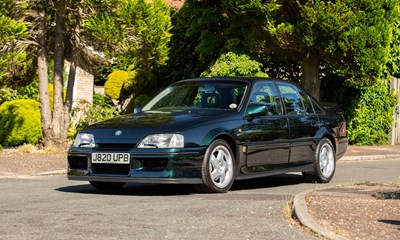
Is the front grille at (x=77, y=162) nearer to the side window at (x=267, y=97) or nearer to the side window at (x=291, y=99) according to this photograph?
the side window at (x=267, y=97)

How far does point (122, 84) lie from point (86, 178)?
19.2 meters

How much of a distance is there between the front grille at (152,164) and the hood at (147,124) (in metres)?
0.27

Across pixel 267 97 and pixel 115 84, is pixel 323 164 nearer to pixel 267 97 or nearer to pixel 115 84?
pixel 267 97

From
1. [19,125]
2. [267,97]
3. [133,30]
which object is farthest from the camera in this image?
[19,125]

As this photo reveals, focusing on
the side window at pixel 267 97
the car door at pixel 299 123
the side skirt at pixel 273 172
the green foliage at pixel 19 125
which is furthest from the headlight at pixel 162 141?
the green foliage at pixel 19 125

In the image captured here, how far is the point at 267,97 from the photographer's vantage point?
11852 millimetres

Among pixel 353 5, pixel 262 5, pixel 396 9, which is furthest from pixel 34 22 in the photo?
pixel 396 9

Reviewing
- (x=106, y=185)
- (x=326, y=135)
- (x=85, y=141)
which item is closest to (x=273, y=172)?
(x=326, y=135)

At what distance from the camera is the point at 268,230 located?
25.0 feet

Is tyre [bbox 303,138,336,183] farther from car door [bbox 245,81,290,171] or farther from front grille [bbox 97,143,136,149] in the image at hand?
front grille [bbox 97,143,136,149]

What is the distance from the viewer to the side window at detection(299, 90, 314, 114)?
41.5ft

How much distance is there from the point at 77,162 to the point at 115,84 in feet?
65.5

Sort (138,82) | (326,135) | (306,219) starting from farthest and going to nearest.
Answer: (138,82), (326,135), (306,219)

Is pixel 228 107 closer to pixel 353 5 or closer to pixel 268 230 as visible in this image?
pixel 268 230
